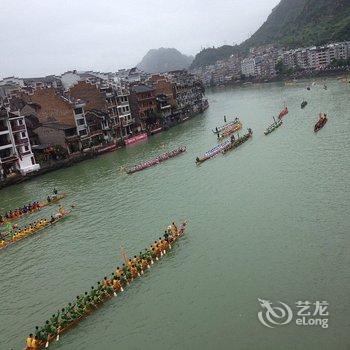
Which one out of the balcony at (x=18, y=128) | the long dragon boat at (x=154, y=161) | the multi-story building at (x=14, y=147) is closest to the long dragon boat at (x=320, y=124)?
the long dragon boat at (x=154, y=161)

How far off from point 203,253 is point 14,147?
33436 millimetres

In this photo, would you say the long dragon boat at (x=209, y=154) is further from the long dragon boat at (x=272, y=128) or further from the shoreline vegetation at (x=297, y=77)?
the shoreline vegetation at (x=297, y=77)

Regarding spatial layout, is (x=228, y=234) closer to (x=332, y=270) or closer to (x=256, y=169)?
(x=332, y=270)

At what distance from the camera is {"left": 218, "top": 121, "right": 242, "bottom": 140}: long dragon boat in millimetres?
57222

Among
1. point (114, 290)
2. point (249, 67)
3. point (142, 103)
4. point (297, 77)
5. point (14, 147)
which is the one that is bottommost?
point (297, 77)

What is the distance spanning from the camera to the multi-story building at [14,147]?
158 ft

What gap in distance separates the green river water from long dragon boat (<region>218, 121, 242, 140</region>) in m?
12.9

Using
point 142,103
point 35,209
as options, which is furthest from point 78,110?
point 35,209

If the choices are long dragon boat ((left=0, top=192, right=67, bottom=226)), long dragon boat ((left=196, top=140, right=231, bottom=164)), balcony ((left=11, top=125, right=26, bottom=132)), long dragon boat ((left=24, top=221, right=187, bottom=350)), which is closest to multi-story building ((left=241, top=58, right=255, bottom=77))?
long dragon boat ((left=196, top=140, right=231, bottom=164))

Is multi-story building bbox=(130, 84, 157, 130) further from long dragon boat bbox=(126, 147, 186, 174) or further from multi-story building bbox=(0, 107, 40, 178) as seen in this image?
multi-story building bbox=(0, 107, 40, 178)

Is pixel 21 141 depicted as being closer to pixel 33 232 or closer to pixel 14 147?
pixel 14 147

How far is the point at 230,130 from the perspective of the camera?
5925 centimetres

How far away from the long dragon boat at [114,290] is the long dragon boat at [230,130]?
32484 millimetres

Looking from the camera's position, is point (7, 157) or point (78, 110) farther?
point (78, 110)
